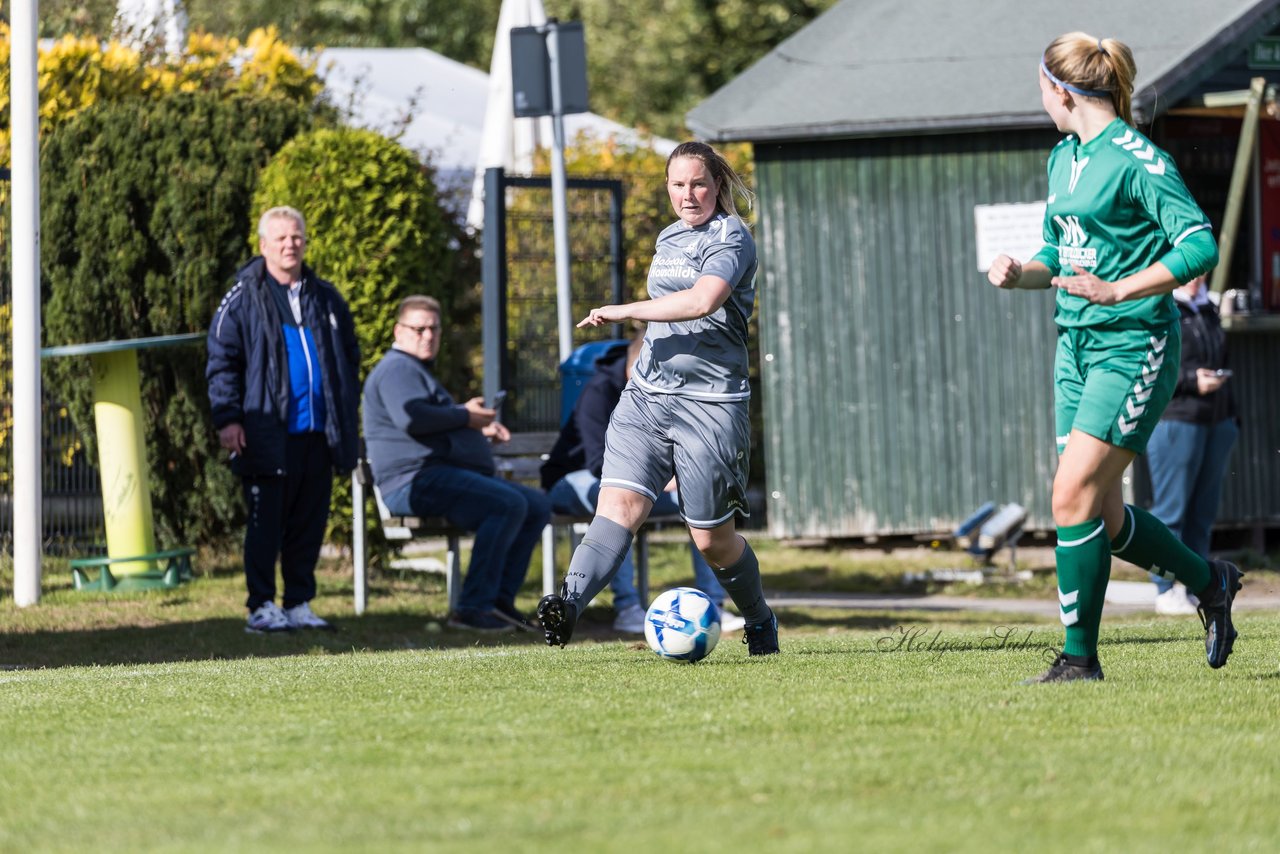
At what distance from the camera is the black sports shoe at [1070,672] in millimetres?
6309

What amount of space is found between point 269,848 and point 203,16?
83.1 ft

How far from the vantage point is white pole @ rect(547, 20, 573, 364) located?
12062 millimetres

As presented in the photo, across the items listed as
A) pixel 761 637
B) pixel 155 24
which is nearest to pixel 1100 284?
pixel 761 637

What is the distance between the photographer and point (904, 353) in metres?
15.4

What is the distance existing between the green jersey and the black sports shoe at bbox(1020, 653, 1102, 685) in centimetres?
115

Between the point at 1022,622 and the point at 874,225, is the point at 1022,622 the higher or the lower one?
the lower one

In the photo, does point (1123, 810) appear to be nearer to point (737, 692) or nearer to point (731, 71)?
point (737, 692)

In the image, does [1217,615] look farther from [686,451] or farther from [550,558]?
[550,558]

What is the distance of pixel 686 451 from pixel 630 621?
4136 mm

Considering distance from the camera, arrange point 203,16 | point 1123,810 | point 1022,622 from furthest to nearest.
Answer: point 203,16
point 1022,622
point 1123,810

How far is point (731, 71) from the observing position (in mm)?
32375

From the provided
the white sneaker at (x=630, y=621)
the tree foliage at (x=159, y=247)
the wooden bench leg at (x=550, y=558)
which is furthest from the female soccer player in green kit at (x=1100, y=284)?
the tree foliage at (x=159, y=247)

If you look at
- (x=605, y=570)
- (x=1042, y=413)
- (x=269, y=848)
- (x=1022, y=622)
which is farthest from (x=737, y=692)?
(x=1042, y=413)

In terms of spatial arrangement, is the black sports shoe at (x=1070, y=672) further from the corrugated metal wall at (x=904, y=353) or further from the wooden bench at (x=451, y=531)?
the corrugated metal wall at (x=904, y=353)
